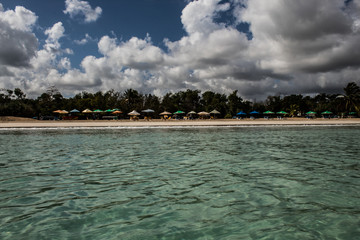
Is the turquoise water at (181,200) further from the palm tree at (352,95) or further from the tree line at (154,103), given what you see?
the palm tree at (352,95)

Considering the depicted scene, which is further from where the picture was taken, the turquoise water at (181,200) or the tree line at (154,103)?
the tree line at (154,103)

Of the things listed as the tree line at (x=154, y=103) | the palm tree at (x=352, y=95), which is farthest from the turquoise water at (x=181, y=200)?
the palm tree at (x=352, y=95)

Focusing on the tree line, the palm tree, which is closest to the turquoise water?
the tree line

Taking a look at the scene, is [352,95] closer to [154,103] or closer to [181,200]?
[154,103]

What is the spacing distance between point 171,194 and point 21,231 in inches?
95.1

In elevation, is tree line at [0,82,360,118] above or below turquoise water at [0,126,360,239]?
above

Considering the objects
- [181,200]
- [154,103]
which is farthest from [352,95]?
[181,200]

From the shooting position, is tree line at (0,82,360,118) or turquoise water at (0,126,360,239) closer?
turquoise water at (0,126,360,239)

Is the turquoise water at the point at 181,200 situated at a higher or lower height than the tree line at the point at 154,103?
lower

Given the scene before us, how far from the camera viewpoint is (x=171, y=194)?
4430mm

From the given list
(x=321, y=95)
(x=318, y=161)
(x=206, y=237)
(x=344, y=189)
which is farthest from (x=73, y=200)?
(x=321, y=95)

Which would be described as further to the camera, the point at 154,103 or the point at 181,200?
the point at 154,103

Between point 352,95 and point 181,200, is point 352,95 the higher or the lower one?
the higher one

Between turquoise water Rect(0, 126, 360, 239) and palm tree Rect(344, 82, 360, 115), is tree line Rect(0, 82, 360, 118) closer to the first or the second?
palm tree Rect(344, 82, 360, 115)
